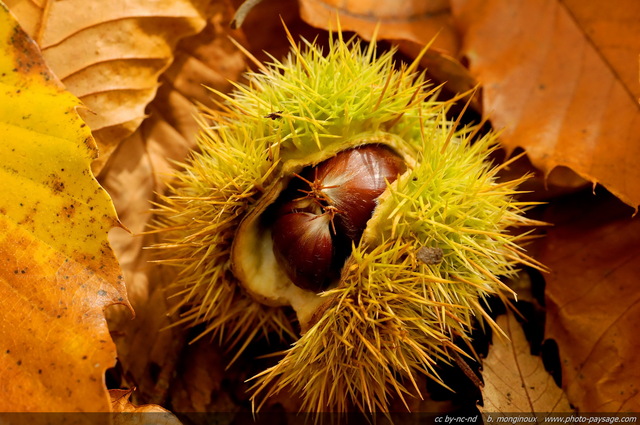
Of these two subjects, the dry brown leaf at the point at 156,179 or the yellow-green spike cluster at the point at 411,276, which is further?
the dry brown leaf at the point at 156,179

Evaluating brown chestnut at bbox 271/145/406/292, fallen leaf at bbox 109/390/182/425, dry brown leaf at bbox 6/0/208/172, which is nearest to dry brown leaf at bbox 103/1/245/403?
dry brown leaf at bbox 6/0/208/172

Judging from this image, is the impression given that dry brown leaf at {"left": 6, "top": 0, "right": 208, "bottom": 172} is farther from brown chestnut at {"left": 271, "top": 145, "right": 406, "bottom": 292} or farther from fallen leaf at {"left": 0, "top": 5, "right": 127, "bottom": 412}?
brown chestnut at {"left": 271, "top": 145, "right": 406, "bottom": 292}

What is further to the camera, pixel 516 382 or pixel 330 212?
pixel 516 382

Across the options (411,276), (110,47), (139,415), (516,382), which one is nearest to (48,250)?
(139,415)

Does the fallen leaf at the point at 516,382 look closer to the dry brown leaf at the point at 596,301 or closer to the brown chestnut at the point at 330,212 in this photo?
the dry brown leaf at the point at 596,301

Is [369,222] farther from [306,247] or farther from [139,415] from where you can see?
[139,415]

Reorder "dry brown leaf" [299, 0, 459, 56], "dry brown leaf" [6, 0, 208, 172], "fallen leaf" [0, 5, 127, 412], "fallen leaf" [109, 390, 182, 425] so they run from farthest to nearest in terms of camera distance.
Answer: "dry brown leaf" [299, 0, 459, 56], "dry brown leaf" [6, 0, 208, 172], "fallen leaf" [109, 390, 182, 425], "fallen leaf" [0, 5, 127, 412]

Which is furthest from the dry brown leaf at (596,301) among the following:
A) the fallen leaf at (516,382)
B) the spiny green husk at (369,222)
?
the spiny green husk at (369,222)
